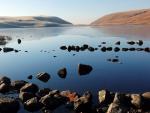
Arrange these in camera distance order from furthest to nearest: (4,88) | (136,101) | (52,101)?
(4,88), (52,101), (136,101)

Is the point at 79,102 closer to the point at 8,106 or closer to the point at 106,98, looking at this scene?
the point at 106,98

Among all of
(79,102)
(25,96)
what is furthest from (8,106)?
(79,102)

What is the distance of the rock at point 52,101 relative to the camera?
3506 centimetres

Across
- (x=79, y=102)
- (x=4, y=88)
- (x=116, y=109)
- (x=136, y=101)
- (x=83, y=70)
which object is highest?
(x=116, y=109)

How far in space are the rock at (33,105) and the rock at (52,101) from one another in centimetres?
63

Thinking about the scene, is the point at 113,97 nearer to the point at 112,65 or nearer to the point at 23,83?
the point at 23,83

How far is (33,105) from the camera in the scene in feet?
115

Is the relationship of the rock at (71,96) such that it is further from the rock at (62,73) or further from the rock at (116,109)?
the rock at (62,73)

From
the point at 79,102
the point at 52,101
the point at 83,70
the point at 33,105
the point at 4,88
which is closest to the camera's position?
the point at 79,102

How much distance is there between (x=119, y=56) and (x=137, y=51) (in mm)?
10269

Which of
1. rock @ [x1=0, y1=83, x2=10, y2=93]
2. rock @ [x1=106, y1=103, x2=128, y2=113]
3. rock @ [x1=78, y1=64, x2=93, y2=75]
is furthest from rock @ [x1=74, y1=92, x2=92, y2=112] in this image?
rock @ [x1=78, y1=64, x2=93, y2=75]

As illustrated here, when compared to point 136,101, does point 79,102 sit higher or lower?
lower

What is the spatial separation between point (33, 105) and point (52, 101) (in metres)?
2.17

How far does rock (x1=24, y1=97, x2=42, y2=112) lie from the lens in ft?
114
